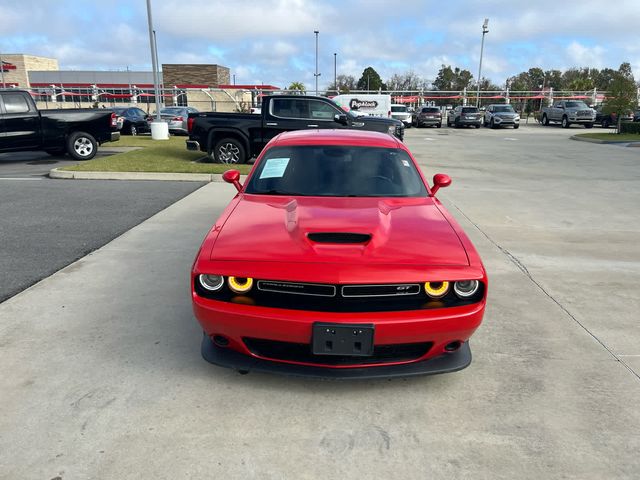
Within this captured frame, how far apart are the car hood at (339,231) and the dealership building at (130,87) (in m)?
34.1

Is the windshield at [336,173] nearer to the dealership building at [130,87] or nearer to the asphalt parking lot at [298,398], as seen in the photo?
the asphalt parking lot at [298,398]

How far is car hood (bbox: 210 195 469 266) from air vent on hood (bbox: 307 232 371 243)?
0.5 inches

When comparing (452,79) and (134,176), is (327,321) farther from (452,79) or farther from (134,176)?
(452,79)

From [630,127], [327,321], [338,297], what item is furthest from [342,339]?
[630,127]

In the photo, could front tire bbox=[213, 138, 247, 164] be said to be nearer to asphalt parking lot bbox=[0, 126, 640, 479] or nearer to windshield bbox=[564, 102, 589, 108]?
asphalt parking lot bbox=[0, 126, 640, 479]

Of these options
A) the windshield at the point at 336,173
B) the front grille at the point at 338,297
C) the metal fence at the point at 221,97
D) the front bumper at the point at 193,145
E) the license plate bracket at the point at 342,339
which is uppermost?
the metal fence at the point at 221,97

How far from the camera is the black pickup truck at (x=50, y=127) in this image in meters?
12.2

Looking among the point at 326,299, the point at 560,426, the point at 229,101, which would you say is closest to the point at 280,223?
the point at 326,299

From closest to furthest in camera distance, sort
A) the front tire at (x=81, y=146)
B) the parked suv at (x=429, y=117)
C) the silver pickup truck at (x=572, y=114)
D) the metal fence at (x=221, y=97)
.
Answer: the front tire at (x=81, y=146)
the silver pickup truck at (x=572, y=114)
the parked suv at (x=429, y=117)
the metal fence at (x=221, y=97)

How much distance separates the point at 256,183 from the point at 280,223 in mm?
984

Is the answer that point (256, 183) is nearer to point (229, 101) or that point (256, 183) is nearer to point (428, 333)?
point (428, 333)

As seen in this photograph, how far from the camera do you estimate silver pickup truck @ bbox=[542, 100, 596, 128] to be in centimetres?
3369

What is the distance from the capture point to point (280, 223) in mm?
3270

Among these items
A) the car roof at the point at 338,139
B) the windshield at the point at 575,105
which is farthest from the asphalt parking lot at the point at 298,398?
the windshield at the point at 575,105
